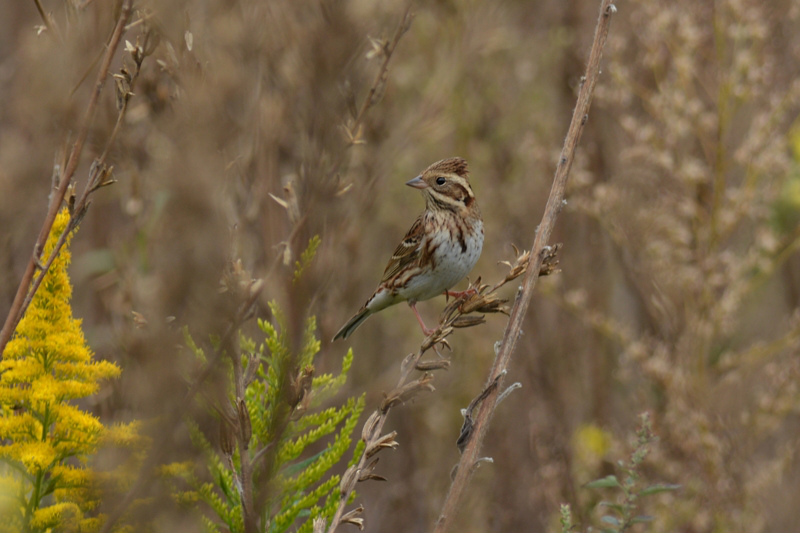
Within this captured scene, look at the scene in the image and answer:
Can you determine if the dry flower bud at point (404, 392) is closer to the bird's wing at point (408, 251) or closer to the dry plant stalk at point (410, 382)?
the dry plant stalk at point (410, 382)

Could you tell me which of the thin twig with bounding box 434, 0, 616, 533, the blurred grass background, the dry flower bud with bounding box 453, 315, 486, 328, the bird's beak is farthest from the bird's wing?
the thin twig with bounding box 434, 0, 616, 533

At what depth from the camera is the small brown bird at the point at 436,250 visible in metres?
3.61

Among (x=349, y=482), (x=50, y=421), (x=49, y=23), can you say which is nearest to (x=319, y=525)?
(x=349, y=482)

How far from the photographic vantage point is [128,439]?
1.40m

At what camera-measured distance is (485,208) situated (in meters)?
5.59

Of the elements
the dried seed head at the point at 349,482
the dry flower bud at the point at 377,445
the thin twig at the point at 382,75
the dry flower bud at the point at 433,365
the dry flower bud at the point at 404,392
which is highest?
the thin twig at the point at 382,75

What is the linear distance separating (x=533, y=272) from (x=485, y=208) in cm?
389

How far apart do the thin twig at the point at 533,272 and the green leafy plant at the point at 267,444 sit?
8.2 inches

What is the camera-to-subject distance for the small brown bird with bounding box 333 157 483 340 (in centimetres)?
361

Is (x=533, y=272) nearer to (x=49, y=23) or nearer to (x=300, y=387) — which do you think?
(x=300, y=387)

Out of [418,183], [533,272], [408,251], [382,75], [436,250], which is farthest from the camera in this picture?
[408,251]

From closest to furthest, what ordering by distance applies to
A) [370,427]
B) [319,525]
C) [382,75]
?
[319,525] < [370,427] < [382,75]

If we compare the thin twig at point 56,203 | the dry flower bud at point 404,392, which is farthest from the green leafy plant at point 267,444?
the thin twig at point 56,203

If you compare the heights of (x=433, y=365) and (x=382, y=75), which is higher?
(x=382, y=75)
